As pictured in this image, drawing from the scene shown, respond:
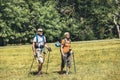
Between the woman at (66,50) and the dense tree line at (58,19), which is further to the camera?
the dense tree line at (58,19)

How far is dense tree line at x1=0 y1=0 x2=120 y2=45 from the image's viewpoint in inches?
2608

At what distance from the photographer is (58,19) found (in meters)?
71.6

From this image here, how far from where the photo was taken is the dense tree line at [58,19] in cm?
6625

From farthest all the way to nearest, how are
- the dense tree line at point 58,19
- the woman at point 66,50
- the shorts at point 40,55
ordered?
the dense tree line at point 58,19, the woman at point 66,50, the shorts at point 40,55

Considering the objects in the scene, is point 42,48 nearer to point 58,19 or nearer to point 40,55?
point 40,55

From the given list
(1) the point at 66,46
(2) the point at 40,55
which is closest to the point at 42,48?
(2) the point at 40,55

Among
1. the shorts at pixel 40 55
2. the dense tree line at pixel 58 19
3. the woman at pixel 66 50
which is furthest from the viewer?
the dense tree line at pixel 58 19

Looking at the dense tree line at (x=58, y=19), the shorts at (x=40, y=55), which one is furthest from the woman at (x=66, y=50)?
the dense tree line at (x=58, y=19)

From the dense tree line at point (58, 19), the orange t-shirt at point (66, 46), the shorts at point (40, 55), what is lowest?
the dense tree line at point (58, 19)

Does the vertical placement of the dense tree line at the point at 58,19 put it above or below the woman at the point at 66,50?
below

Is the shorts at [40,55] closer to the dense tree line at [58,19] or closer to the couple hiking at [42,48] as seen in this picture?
the couple hiking at [42,48]

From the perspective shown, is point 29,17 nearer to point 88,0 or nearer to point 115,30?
point 88,0

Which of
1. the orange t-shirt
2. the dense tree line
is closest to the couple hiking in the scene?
the orange t-shirt

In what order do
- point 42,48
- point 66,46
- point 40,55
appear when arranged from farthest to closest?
point 66,46 < point 42,48 < point 40,55
